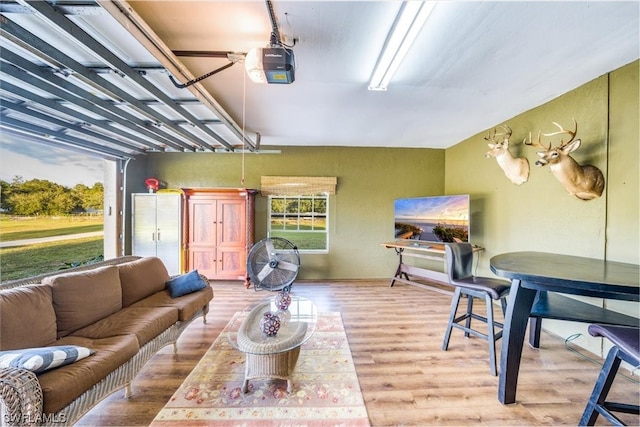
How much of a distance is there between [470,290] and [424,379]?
86 cm

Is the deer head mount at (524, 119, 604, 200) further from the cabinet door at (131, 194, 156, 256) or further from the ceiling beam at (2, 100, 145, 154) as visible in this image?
Result: the cabinet door at (131, 194, 156, 256)

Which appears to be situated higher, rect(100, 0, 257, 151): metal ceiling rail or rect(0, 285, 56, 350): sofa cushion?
rect(100, 0, 257, 151): metal ceiling rail

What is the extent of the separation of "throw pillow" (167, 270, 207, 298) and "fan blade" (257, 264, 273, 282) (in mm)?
715

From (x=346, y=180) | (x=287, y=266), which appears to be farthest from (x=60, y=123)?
(x=346, y=180)

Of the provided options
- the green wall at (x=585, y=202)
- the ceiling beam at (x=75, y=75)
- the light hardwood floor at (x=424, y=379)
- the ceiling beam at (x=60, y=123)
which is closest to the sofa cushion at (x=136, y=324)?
the light hardwood floor at (x=424, y=379)

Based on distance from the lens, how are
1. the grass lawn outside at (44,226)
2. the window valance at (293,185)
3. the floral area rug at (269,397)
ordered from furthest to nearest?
the window valance at (293,185), the grass lawn outside at (44,226), the floral area rug at (269,397)

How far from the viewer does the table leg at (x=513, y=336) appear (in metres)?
1.61

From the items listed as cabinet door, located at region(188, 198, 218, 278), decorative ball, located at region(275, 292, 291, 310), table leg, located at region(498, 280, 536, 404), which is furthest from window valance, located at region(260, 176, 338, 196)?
table leg, located at region(498, 280, 536, 404)

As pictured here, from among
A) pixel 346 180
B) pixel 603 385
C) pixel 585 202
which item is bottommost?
pixel 603 385

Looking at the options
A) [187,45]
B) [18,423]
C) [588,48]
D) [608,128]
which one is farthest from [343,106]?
[18,423]

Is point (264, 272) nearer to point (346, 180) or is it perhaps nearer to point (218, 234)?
point (218, 234)

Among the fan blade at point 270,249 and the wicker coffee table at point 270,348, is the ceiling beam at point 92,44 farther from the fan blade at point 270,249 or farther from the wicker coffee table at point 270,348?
the wicker coffee table at point 270,348

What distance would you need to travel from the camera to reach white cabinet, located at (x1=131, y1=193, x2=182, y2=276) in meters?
4.10

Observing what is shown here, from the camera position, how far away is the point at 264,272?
3.26 meters
